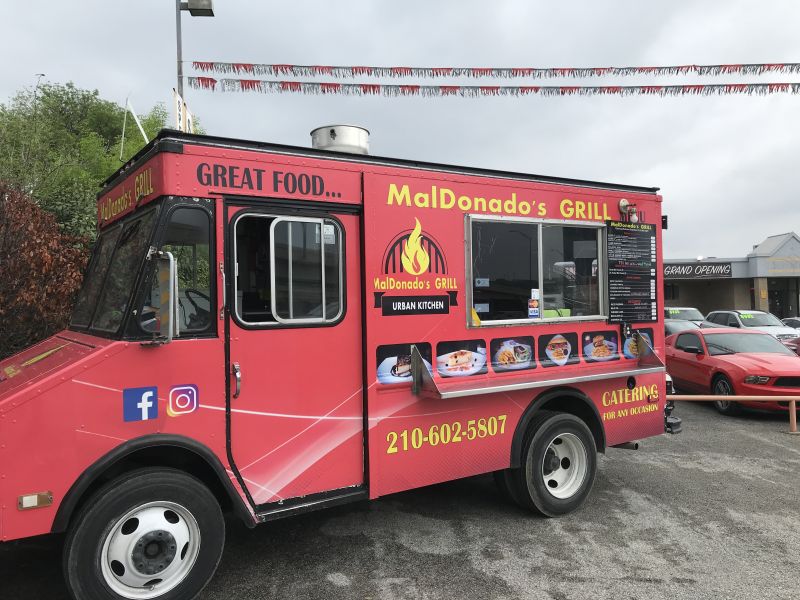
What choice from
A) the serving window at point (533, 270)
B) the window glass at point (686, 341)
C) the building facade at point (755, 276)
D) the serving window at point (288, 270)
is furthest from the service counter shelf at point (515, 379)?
the building facade at point (755, 276)

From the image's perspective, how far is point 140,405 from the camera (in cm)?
298

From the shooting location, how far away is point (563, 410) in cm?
494

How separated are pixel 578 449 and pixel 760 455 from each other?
3.37m

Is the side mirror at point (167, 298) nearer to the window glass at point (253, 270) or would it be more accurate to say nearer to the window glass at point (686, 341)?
the window glass at point (253, 270)

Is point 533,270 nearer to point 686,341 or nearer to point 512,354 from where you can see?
point 512,354

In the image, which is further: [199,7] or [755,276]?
[755,276]

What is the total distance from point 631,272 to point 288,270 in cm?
341

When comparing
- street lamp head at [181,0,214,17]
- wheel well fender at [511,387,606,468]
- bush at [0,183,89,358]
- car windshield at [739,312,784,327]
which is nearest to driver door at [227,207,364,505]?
wheel well fender at [511,387,606,468]

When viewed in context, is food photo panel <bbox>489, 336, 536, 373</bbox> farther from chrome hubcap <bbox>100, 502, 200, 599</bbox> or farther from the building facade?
the building facade

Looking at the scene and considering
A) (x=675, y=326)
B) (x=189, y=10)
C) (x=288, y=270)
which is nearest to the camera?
(x=288, y=270)

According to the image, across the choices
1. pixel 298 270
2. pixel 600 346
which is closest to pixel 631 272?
pixel 600 346

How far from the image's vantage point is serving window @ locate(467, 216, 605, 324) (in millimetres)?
4328

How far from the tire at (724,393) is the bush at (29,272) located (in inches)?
387

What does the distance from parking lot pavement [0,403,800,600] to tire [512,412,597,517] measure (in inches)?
6.0
